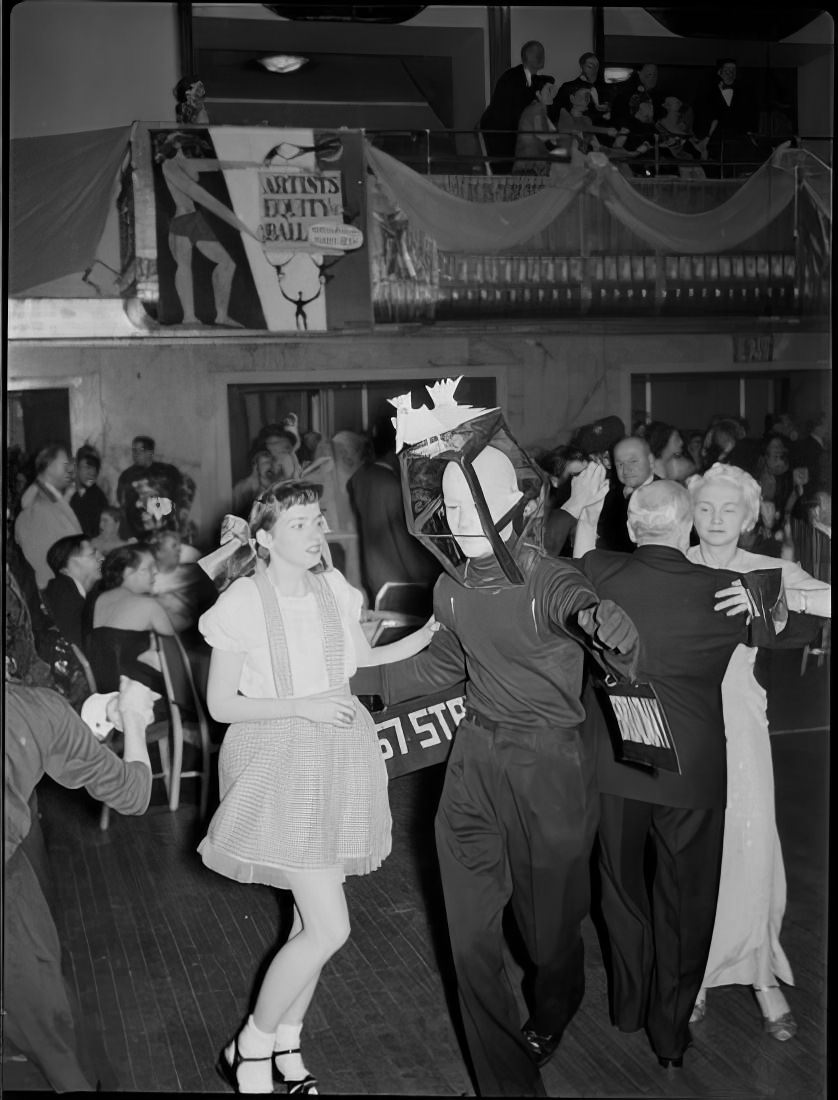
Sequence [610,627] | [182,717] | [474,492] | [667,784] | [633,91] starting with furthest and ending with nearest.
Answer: [182,717] < [633,91] < [667,784] < [474,492] < [610,627]

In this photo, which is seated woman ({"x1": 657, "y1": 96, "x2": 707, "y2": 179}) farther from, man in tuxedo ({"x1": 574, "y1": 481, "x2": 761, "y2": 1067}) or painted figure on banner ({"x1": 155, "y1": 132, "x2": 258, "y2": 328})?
painted figure on banner ({"x1": 155, "y1": 132, "x2": 258, "y2": 328})

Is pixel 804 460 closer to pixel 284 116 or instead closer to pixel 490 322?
pixel 490 322

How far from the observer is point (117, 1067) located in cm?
253

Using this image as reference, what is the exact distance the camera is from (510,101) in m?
2.57

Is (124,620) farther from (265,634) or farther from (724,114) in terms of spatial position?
(724,114)

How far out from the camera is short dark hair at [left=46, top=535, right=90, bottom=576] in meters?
2.54

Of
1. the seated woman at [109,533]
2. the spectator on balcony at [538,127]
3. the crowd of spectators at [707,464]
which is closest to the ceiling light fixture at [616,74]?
the spectator on balcony at [538,127]

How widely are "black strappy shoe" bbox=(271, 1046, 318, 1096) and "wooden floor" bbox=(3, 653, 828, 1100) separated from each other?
0.10 ft

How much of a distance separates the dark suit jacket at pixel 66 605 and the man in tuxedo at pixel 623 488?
44.1 inches

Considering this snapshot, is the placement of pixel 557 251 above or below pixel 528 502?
above

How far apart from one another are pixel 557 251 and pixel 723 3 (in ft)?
2.06

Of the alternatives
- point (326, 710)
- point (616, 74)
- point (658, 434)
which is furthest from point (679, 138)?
point (326, 710)

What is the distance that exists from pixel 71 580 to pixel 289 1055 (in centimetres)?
109

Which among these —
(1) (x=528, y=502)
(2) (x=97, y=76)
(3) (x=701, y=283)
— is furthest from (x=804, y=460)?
(2) (x=97, y=76)
